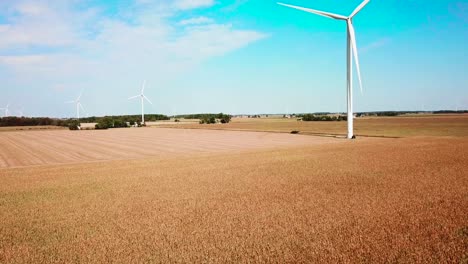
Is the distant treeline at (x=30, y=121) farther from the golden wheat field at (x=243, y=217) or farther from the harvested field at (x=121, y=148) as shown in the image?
the golden wheat field at (x=243, y=217)

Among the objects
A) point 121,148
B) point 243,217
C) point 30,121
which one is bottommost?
point 121,148

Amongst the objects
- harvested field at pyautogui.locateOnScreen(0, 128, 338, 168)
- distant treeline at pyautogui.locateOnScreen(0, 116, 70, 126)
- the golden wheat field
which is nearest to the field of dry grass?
harvested field at pyautogui.locateOnScreen(0, 128, 338, 168)

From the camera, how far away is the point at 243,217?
40.1 ft

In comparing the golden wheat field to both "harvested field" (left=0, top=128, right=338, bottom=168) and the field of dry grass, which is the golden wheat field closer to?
"harvested field" (left=0, top=128, right=338, bottom=168)

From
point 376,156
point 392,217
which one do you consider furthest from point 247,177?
point 376,156

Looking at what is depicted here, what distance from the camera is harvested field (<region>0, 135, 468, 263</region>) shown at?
29.7 feet

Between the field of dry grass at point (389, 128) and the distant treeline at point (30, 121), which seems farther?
the distant treeline at point (30, 121)

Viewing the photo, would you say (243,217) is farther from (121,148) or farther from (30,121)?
(30,121)

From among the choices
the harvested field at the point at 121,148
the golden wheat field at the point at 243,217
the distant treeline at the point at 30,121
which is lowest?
the harvested field at the point at 121,148

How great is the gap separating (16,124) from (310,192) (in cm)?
19384

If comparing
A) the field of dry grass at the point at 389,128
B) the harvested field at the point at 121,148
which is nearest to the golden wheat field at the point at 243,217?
the harvested field at the point at 121,148

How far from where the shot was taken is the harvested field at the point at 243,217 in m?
9.06

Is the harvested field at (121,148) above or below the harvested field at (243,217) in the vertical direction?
below

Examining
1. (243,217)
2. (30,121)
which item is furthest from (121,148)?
→ (30,121)
